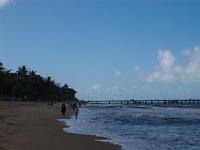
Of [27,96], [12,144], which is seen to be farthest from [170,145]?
[27,96]

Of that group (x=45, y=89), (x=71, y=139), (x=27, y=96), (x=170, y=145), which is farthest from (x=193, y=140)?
(x=45, y=89)

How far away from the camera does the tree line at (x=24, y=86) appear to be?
338 ft

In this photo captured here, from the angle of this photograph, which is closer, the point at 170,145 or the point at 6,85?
the point at 170,145

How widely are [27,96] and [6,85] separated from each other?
94.4 feet

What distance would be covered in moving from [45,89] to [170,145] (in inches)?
5159

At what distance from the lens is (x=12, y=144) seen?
15609mm

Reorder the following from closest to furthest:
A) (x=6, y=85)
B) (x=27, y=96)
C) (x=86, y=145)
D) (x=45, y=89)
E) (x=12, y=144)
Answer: (x=12, y=144) < (x=86, y=145) < (x=6, y=85) < (x=27, y=96) < (x=45, y=89)

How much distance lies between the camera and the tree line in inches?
4055

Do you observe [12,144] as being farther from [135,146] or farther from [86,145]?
[135,146]

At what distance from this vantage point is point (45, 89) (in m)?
148

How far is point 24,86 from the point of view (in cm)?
12462

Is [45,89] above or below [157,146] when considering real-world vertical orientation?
above

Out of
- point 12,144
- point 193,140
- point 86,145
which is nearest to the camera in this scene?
point 12,144

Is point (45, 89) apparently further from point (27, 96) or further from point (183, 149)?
point (183, 149)
